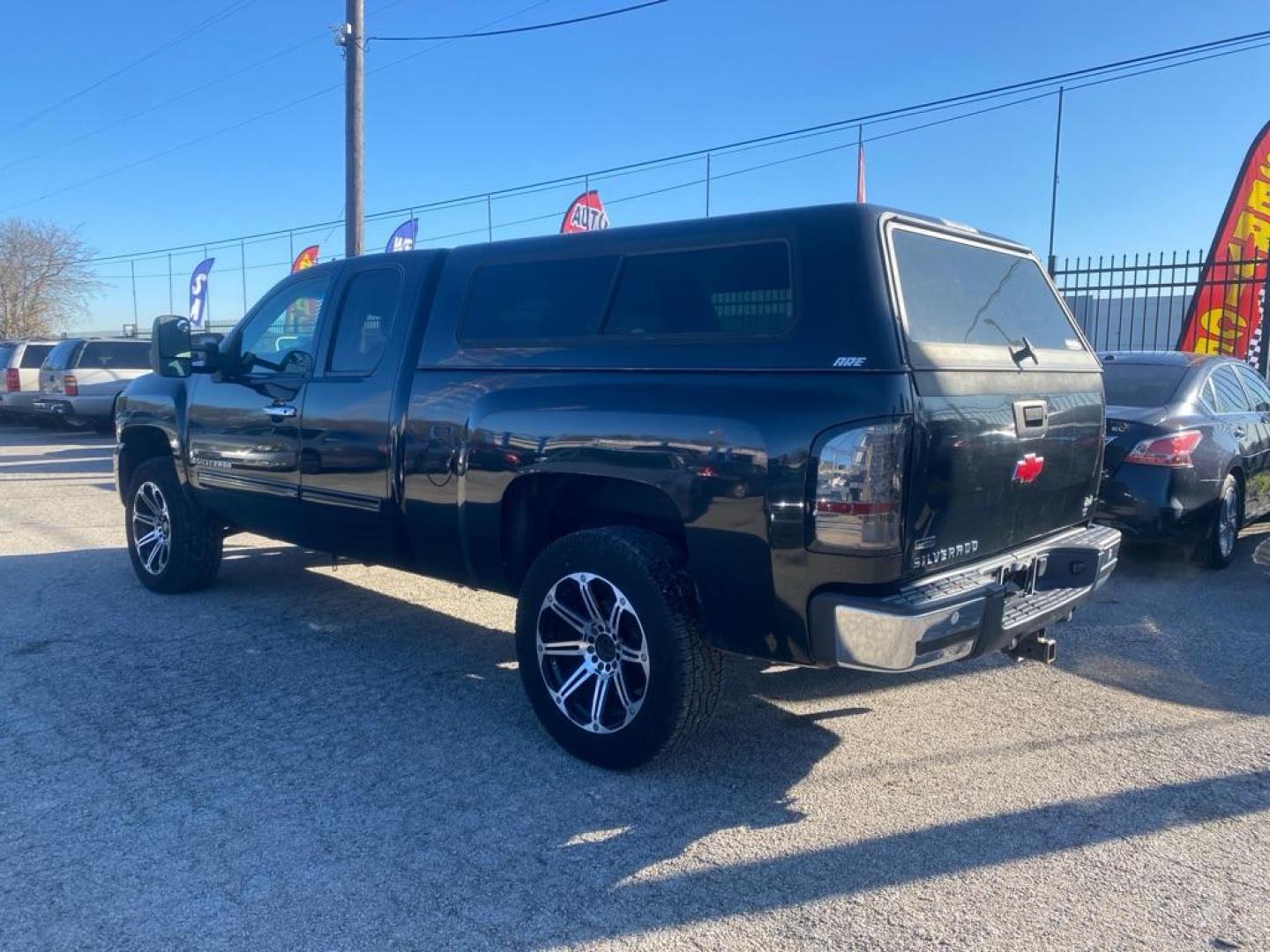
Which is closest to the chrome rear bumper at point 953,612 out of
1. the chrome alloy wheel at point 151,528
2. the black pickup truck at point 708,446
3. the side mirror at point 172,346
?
the black pickup truck at point 708,446

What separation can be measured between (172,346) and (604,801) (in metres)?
3.89

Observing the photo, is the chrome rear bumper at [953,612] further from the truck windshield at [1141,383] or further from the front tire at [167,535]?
the front tire at [167,535]

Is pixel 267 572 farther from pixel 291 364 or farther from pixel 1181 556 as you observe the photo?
pixel 1181 556

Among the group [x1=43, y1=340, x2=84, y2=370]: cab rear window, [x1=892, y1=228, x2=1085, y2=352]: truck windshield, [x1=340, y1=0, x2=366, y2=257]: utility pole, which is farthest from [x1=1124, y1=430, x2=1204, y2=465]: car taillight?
Result: [x1=43, y1=340, x2=84, y2=370]: cab rear window

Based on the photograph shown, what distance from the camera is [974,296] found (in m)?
4.13

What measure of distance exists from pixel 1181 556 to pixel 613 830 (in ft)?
19.4

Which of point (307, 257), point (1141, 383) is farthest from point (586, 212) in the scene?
point (1141, 383)

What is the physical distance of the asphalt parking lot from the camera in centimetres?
295

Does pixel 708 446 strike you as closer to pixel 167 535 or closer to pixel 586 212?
pixel 167 535

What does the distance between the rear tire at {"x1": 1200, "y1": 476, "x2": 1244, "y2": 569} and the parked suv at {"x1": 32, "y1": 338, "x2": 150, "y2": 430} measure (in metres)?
17.7

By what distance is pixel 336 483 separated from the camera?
5.16 m

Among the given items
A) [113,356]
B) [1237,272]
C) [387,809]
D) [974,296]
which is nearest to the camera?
[387,809]

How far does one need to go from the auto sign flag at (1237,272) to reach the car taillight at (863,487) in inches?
461

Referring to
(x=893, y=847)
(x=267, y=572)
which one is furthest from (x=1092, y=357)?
(x=267, y=572)
